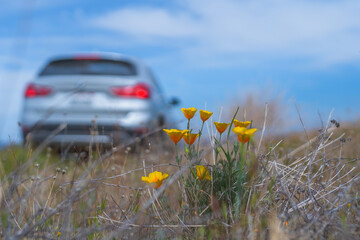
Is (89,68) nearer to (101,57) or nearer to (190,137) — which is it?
A: (101,57)

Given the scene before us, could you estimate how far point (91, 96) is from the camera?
684cm

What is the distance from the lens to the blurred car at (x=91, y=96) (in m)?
6.75

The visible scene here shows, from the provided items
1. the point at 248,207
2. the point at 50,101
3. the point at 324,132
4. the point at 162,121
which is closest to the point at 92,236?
the point at 248,207

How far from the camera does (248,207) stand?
2098mm

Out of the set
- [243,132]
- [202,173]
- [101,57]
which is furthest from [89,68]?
[243,132]

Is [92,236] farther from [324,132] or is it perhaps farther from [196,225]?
[324,132]

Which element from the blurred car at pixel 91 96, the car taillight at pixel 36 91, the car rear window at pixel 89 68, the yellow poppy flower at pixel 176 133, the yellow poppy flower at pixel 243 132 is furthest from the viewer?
the car rear window at pixel 89 68

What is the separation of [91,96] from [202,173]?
5.11 metres

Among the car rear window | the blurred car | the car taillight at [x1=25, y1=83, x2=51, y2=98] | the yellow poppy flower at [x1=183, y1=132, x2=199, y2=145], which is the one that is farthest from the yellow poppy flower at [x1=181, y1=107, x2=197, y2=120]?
the car taillight at [x1=25, y1=83, x2=51, y2=98]

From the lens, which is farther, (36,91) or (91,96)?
(36,91)

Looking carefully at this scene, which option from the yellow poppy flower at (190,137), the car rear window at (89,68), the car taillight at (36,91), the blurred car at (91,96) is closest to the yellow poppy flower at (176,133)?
the yellow poppy flower at (190,137)

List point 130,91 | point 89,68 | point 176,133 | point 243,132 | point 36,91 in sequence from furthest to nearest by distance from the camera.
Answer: point 89,68, point 36,91, point 130,91, point 176,133, point 243,132

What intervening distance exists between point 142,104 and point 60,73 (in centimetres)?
164

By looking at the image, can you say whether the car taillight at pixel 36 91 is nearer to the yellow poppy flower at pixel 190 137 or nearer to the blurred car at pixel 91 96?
the blurred car at pixel 91 96
